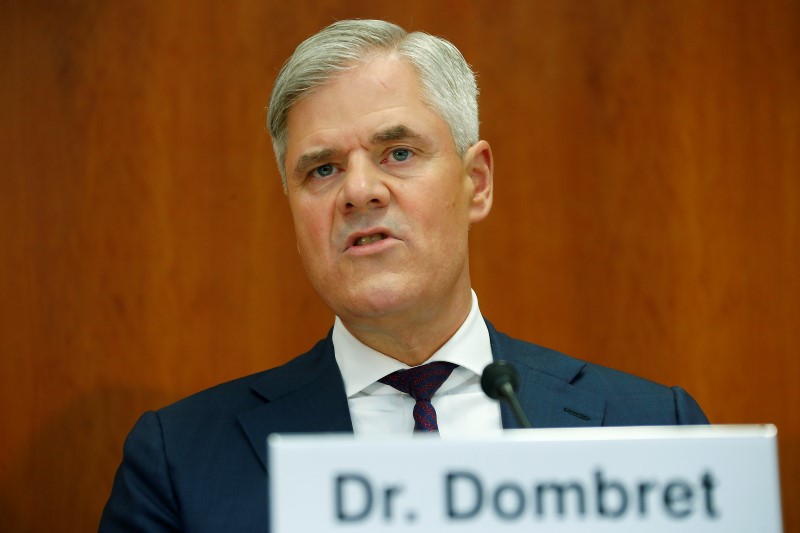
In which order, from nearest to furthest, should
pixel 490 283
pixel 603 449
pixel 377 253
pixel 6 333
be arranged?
1. pixel 603 449
2. pixel 377 253
3. pixel 6 333
4. pixel 490 283

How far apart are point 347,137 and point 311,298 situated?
62 centimetres

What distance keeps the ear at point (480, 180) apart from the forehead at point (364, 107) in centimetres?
13

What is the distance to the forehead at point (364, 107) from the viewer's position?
173 centimetres

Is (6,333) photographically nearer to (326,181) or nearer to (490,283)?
(326,181)

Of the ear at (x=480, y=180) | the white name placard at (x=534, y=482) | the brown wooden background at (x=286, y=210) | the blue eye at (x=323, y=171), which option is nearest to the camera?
the white name placard at (x=534, y=482)

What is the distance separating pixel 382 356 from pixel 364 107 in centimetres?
45

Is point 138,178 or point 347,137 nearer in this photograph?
point 347,137

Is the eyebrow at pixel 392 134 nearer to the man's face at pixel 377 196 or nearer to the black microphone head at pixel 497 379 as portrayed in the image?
the man's face at pixel 377 196

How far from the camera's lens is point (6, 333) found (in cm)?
214

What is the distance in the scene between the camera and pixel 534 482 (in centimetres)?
97

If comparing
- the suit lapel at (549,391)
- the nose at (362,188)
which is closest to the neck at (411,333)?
the suit lapel at (549,391)

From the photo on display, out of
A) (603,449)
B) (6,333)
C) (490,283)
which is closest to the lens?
(603,449)

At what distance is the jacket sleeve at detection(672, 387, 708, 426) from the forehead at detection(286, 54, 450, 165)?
67 cm

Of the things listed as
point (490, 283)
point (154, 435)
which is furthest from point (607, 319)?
point (154, 435)
